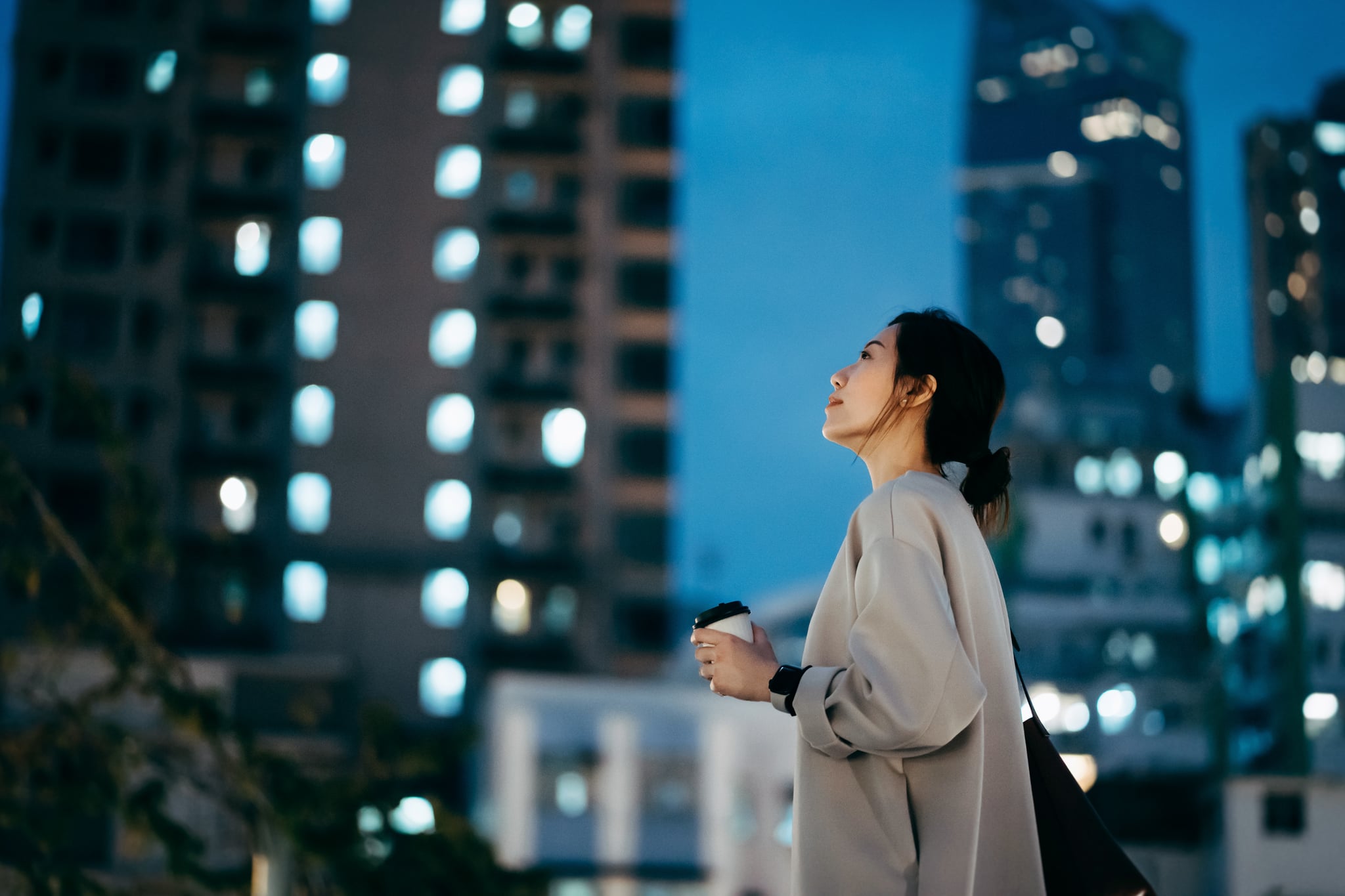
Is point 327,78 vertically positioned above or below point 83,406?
above

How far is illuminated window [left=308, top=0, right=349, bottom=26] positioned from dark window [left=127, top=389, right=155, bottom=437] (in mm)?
11449

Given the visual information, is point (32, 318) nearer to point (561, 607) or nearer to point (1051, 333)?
point (561, 607)

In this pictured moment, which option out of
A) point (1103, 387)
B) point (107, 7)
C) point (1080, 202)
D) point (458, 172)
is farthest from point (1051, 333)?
point (107, 7)

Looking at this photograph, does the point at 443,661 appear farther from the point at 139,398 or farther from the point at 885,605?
the point at 885,605

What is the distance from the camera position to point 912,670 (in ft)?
7.43

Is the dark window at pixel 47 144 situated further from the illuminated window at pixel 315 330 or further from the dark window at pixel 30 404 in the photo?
the dark window at pixel 30 404

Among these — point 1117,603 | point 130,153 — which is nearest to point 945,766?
point 130,153

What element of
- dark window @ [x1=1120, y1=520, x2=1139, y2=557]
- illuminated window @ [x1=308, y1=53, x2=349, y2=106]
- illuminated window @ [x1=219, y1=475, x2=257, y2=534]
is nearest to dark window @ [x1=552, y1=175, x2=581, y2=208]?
illuminated window @ [x1=308, y1=53, x2=349, y2=106]

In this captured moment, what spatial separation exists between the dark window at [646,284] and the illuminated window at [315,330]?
7637mm

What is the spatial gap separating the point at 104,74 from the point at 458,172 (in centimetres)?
960

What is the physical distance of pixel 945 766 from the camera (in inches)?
92.5

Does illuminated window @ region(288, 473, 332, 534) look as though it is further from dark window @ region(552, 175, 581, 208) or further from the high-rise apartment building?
dark window @ region(552, 175, 581, 208)

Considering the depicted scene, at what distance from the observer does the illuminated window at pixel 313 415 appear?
123 feet

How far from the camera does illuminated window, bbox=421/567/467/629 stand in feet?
120
